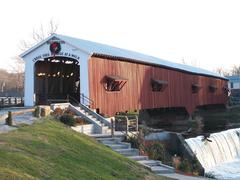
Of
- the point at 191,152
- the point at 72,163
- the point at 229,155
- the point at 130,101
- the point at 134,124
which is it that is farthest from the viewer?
the point at 130,101

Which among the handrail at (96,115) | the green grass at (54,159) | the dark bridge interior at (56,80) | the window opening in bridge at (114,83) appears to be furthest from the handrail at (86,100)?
the green grass at (54,159)

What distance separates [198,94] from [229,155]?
22.6 meters

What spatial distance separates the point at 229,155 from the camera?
88.5ft

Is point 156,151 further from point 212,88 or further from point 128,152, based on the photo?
point 212,88

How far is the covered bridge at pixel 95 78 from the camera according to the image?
27.0 meters

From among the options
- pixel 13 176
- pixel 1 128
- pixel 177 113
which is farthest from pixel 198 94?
pixel 13 176

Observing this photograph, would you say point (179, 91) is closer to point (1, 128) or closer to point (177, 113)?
point (177, 113)

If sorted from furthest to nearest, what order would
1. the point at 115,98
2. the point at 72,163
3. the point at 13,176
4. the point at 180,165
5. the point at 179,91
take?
the point at 179,91, the point at 115,98, the point at 180,165, the point at 72,163, the point at 13,176

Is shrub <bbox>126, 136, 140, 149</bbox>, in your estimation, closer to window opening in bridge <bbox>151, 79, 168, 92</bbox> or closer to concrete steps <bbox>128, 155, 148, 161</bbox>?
concrete steps <bbox>128, 155, 148, 161</bbox>

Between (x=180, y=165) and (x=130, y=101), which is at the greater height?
(x=130, y=101)

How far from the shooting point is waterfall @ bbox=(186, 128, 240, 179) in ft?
75.8

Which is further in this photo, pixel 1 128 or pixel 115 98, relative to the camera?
pixel 115 98

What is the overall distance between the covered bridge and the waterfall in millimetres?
6602

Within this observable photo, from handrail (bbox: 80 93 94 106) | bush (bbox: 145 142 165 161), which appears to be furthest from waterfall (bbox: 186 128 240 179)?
handrail (bbox: 80 93 94 106)
